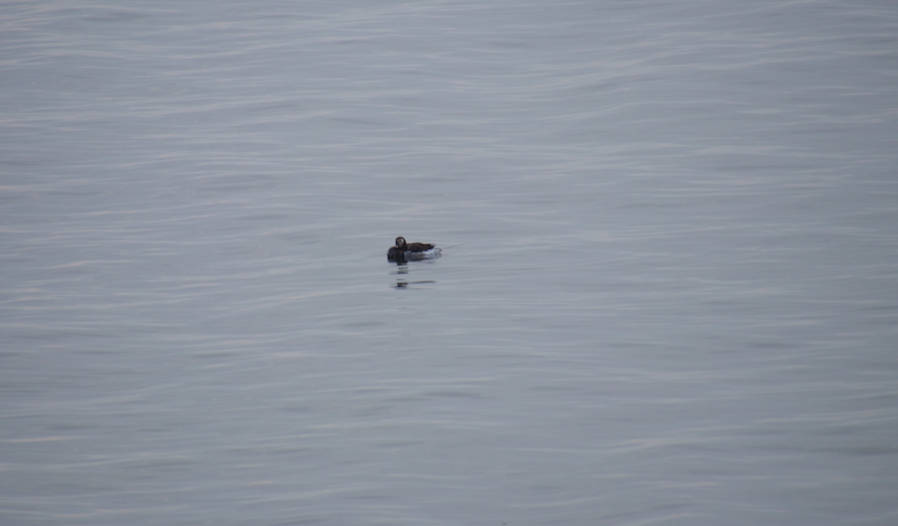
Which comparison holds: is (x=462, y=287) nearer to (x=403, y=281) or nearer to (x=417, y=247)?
(x=403, y=281)

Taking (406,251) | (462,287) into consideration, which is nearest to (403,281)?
(462,287)

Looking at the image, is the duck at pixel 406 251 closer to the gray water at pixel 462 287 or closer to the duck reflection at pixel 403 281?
the gray water at pixel 462 287

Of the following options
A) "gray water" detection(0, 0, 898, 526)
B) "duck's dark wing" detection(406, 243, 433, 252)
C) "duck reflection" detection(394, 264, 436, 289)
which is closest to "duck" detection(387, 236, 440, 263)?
"duck's dark wing" detection(406, 243, 433, 252)

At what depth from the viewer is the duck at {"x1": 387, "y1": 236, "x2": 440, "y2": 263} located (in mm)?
16641

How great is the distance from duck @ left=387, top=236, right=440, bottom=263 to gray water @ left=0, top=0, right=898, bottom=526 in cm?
28

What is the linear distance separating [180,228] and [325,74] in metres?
16.3

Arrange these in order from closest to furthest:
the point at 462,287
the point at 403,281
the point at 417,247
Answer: the point at 462,287 < the point at 403,281 < the point at 417,247

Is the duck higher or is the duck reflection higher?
the duck

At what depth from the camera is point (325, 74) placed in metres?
34.8

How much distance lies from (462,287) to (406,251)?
202cm

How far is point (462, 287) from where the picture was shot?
15078 millimetres

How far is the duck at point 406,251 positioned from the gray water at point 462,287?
0.92 feet

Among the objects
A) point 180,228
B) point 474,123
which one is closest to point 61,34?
point 474,123

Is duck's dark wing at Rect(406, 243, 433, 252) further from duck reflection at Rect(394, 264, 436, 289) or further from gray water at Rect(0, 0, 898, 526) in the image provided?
duck reflection at Rect(394, 264, 436, 289)
